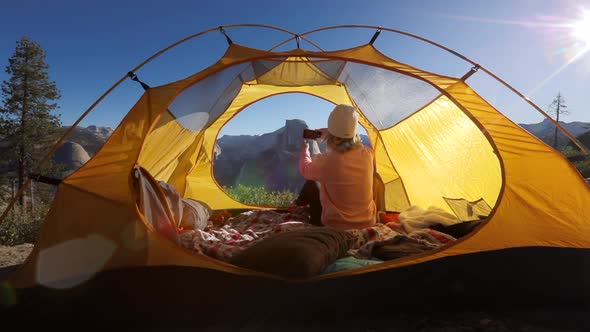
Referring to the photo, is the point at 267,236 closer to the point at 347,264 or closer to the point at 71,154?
the point at 347,264

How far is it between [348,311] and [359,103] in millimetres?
3358

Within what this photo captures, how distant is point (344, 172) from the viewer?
3346 mm

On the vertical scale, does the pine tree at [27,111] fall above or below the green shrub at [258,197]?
above

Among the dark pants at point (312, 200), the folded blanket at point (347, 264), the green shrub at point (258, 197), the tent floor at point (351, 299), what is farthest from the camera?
the green shrub at point (258, 197)

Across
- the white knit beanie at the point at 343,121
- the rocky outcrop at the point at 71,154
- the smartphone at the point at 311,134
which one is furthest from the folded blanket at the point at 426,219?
the rocky outcrop at the point at 71,154

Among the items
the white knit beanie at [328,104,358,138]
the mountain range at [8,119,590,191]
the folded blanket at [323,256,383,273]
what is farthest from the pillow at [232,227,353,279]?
the mountain range at [8,119,590,191]

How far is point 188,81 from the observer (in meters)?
3.25

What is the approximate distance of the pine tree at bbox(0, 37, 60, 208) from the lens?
21016 mm

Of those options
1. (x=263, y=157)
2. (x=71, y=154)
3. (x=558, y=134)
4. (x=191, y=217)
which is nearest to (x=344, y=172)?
(x=191, y=217)

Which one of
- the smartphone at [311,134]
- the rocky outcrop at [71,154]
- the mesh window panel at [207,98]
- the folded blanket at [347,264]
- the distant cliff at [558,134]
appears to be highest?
the distant cliff at [558,134]

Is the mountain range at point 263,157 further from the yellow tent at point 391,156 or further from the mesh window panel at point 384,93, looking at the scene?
the yellow tent at point 391,156

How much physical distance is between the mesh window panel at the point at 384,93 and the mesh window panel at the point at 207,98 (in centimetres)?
126

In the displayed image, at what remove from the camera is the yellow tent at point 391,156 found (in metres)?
2.51

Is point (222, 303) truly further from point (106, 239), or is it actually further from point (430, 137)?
point (430, 137)
